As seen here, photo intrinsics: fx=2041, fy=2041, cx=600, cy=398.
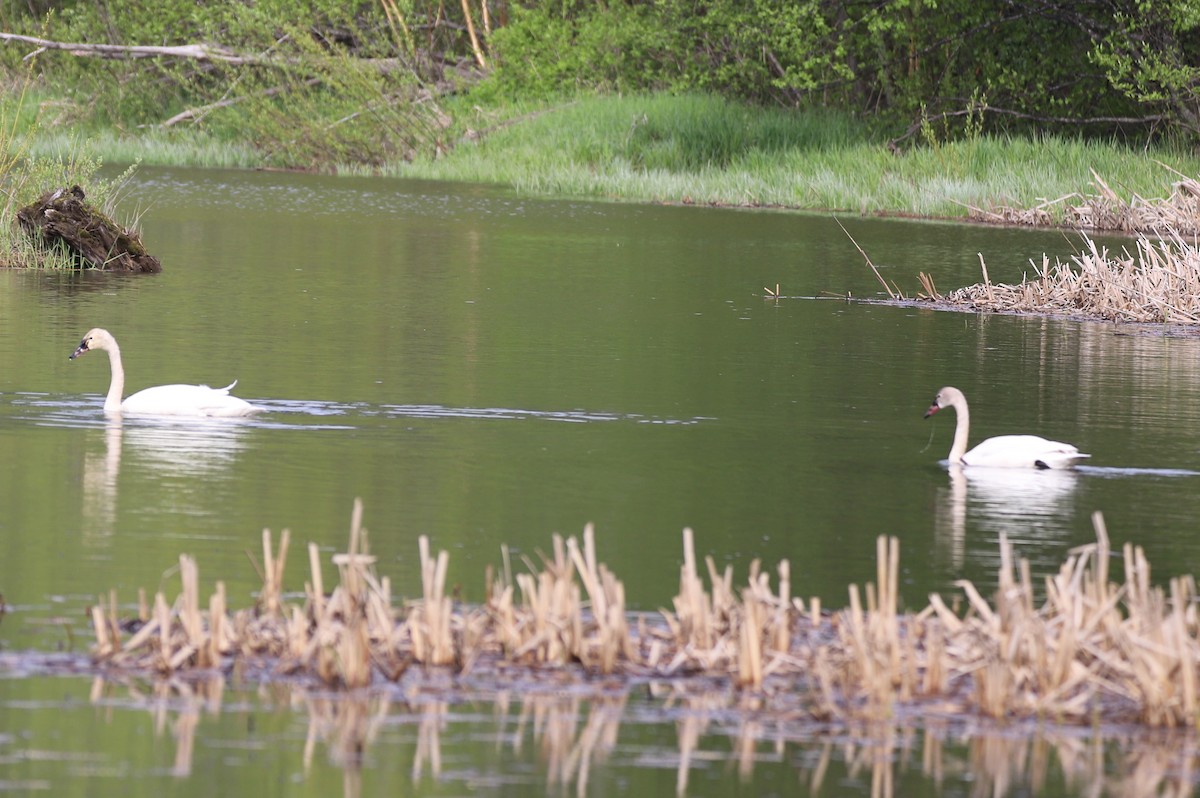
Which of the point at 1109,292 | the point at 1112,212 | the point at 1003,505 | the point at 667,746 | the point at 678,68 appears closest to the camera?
the point at 667,746

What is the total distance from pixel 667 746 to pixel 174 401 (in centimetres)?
715

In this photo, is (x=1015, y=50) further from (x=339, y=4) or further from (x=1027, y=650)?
(x=1027, y=650)

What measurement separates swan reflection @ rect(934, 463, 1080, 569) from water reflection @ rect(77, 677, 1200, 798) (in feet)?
9.05

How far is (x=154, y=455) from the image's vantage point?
40.3 ft

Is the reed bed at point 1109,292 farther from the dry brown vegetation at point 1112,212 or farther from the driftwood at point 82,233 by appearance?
the driftwood at point 82,233

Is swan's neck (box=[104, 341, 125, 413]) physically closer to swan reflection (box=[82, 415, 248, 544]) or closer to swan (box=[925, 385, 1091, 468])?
swan reflection (box=[82, 415, 248, 544])

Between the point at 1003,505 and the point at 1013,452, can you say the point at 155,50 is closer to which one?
the point at 1013,452

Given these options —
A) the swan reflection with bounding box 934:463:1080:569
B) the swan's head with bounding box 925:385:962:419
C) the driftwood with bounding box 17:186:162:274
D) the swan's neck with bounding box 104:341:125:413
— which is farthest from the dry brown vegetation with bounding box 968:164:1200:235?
the swan's neck with bounding box 104:341:125:413

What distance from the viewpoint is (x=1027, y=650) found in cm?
734

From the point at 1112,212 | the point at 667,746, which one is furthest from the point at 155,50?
the point at 667,746

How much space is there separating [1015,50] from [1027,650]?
39.0 meters

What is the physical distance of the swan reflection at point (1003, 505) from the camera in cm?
1050

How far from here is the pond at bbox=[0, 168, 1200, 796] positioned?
6855mm

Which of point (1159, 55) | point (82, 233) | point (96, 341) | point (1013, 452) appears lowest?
point (1013, 452)
